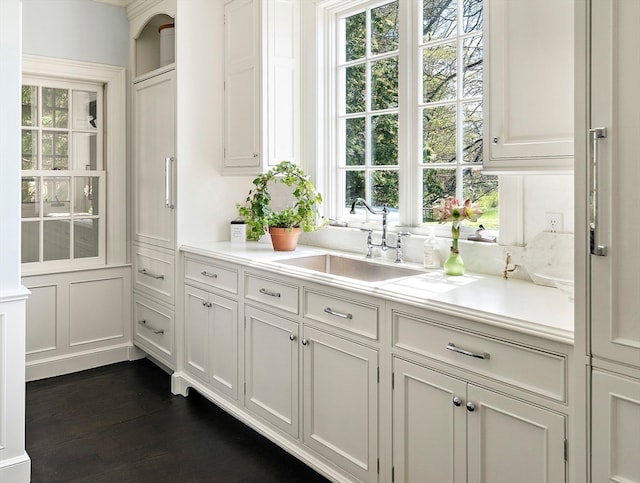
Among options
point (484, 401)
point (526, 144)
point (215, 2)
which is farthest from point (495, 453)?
point (215, 2)

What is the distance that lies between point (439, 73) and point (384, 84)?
1.31 ft

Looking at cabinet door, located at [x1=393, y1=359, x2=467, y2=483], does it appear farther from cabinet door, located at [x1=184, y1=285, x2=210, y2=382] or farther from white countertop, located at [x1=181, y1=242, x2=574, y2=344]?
cabinet door, located at [x1=184, y1=285, x2=210, y2=382]

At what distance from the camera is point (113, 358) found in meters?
4.04

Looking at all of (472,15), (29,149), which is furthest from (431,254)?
(29,149)

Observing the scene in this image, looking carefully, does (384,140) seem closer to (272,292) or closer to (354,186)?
(354,186)

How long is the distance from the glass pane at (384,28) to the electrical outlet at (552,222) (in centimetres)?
135

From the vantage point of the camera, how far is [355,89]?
3273mm

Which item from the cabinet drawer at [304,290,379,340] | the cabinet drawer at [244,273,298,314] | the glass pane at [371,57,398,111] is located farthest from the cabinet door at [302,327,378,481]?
the glass pane at [371,57,398,111]

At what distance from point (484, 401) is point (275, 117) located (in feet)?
7.03

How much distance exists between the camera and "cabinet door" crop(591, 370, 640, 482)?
4.32ft

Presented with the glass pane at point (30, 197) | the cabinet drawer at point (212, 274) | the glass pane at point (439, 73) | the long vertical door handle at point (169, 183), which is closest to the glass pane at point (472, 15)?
the glass pane at point (439, 73)

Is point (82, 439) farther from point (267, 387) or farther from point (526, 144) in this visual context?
point (526, 144)

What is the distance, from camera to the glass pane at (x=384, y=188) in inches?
120

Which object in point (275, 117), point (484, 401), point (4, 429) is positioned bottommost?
point (4, 429)
